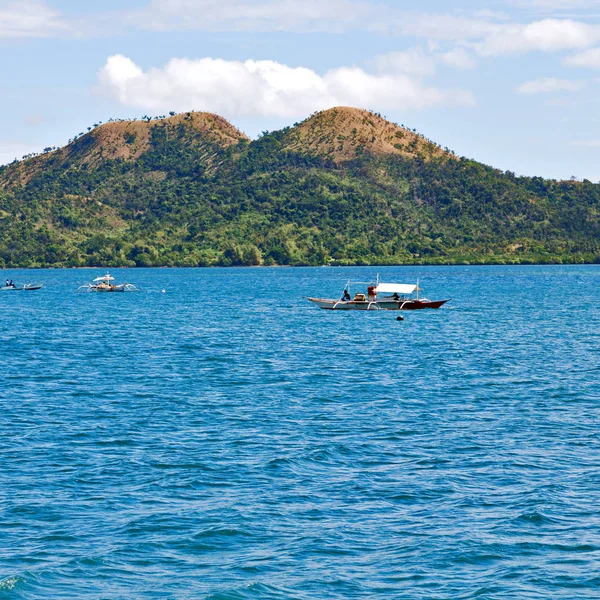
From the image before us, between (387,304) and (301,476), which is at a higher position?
(387,304)

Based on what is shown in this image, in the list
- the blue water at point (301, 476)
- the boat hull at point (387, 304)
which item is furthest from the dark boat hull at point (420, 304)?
the blue water at point (301, 476)

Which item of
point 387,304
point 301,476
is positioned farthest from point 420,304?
point 301,476

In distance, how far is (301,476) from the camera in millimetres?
34281

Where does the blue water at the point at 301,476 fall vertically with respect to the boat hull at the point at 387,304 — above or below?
below

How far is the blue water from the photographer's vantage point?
82.8ft

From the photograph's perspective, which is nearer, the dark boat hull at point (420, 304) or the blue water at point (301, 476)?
the blue water at point (301, 476)

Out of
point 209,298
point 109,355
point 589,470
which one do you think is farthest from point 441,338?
point 209,298

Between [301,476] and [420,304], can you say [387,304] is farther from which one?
[301,476]

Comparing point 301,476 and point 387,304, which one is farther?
point 387,304

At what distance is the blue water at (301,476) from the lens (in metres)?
25.2

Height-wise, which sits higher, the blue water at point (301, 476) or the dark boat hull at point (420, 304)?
the dark boat hull at point (420, 304)

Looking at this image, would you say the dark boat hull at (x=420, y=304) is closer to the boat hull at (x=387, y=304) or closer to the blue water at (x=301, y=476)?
the boat hull at (x=387, y=304)

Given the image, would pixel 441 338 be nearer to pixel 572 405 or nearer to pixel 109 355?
pixel 109 355

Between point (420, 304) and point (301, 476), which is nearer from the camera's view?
point (301, 476)
